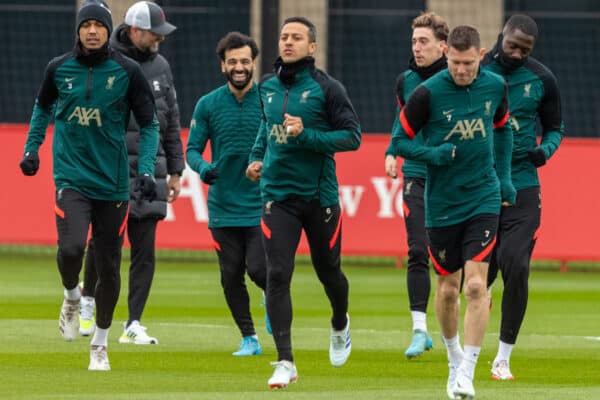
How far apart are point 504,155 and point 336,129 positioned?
1.01 metres

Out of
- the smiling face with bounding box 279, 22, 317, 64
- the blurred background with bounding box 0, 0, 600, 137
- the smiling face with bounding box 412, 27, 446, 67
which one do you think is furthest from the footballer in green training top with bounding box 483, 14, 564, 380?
the blurred background with bounding box 0, 0, 600, 137

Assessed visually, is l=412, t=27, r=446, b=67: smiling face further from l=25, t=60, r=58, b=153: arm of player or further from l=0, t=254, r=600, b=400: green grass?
l=25, t=60, r=58, b=153: arm of player

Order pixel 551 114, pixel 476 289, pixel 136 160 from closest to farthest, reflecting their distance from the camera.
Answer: pixel 476 289, pixel 551 114, pixel 136 160

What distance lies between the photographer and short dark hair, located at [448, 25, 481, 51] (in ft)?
29.9

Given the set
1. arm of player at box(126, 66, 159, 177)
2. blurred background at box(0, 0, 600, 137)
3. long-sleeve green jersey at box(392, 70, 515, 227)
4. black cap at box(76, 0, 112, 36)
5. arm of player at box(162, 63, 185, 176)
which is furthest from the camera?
blurred background at box(0, 0, 600, 137)


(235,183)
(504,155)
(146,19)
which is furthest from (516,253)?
(146,19)

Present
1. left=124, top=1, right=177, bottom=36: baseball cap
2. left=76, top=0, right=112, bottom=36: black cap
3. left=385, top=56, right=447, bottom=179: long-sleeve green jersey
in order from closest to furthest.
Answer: left=76, top=0, right=112, bottom=36: black cap → left=385, top=56, right=447, bottom=179: long-sleeve green jersey → left=124, top=1, right=177, bottom=36: baseball cap

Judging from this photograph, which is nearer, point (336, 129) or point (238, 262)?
point (336, 129)

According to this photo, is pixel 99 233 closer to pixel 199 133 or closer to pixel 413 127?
pixel 199 133

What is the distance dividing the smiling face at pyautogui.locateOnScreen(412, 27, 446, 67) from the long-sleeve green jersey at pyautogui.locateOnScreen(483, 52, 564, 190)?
38.2 inches

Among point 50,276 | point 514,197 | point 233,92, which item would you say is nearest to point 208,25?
point 50,276

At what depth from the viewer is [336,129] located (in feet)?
32.3

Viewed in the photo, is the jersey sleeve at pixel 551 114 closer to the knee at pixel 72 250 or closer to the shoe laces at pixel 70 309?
the knee at pixel 72 250

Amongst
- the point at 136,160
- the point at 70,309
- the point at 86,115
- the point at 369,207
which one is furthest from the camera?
the point at 369,207
